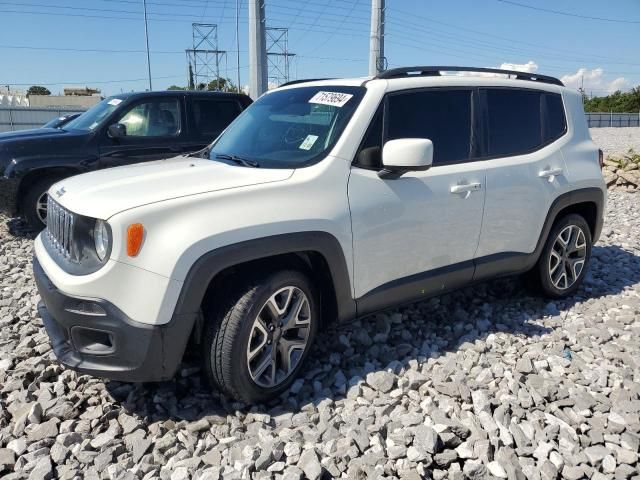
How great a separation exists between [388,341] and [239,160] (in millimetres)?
1618

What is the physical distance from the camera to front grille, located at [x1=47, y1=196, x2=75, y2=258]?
2.84 meters

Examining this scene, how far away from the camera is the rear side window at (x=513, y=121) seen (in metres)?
3.99

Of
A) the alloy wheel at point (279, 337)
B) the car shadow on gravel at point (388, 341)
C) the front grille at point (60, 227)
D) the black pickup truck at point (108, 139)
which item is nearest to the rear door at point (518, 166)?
the car shadow on gravel at point (388, 341)

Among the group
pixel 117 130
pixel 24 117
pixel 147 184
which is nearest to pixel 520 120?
pixel 147 184

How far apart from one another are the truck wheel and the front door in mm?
Answer: 391

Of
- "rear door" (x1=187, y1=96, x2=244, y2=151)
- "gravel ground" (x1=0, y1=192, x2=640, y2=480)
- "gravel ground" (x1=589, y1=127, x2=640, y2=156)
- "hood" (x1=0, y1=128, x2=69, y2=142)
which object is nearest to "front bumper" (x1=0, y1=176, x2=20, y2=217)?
"hood" (x1=0, y1=128, x2=69, y2=142)

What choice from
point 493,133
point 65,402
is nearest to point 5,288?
point 65,402

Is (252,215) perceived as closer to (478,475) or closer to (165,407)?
(165,407)

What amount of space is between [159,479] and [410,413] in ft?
4.26

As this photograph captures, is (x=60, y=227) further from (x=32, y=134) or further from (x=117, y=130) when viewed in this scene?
(x=32, y=134)

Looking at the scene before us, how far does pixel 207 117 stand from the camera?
303 inches

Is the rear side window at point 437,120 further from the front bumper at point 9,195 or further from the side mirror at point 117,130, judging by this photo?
the front bumper at point 9,195

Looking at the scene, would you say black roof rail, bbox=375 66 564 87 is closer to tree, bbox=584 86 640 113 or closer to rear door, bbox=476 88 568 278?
rear door, bbox=476 88 568 278

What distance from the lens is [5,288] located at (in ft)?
16.6
